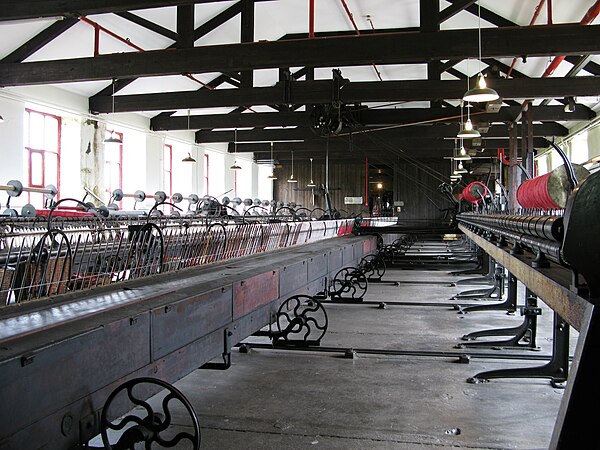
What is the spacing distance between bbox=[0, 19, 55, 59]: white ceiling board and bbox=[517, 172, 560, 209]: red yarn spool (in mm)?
8104

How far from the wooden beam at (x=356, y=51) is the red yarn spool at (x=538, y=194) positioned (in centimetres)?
369

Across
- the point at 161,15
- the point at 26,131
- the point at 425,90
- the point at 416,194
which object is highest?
the point at 161,15

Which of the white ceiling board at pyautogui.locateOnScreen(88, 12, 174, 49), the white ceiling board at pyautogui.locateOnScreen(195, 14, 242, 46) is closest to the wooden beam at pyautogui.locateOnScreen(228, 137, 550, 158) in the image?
the white ceiling board at pyautogui.locateOnScreen(195, 14, 242, 46)

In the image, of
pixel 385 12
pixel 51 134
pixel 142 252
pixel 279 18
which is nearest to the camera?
pixel 142 252

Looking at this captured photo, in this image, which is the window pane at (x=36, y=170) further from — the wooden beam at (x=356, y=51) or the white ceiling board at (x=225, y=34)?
the white ceiling board at (x=225, y=34)

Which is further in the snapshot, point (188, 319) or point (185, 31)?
point (185, 31)

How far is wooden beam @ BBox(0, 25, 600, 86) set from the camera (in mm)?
7551

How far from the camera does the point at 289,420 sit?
3230 mm

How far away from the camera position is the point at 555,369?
3.94m

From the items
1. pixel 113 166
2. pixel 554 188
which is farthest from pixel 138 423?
pixel 113 166

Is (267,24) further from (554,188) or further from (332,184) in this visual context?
(332,184)

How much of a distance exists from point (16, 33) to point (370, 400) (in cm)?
886

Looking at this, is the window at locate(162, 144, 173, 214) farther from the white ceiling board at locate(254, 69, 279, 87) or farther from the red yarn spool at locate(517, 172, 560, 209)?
the red yarn spool at locate(517, 172, 560, 209)

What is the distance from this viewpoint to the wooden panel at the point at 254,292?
3.58m
